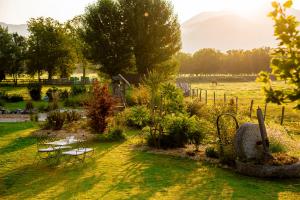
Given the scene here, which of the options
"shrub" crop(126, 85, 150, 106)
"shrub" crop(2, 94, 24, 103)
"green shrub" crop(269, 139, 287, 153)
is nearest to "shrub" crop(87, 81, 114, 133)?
"shrub" crop(126, 85, 150, 106)

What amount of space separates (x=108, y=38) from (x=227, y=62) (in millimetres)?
86519

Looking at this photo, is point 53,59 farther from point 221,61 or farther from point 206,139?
point 221,61

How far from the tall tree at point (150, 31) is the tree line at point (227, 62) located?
255 ft

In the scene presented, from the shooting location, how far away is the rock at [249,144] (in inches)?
525

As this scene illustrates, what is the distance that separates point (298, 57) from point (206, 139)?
1362 cm

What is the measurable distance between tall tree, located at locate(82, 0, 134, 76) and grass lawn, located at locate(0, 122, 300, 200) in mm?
35435

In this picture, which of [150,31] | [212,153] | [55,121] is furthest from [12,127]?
[150,31]

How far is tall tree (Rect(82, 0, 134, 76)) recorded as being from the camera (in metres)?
51.1

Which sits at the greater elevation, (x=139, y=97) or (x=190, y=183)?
(x=139, y=97)

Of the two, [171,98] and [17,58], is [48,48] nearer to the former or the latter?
[17,58]

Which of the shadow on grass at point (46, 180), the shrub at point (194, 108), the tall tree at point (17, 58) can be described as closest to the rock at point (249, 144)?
the shadow on grass at point (46, 180)

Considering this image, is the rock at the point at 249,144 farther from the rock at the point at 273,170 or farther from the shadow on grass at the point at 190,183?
the shadow on grass at the point at 190,183

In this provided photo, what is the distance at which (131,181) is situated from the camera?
492 inches

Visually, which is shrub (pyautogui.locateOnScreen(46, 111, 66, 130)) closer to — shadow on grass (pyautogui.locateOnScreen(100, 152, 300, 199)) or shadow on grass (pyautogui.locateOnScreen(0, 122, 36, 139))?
shadow on grass (pyautogui.locateOnScreen(0, 122, 36, 139))
